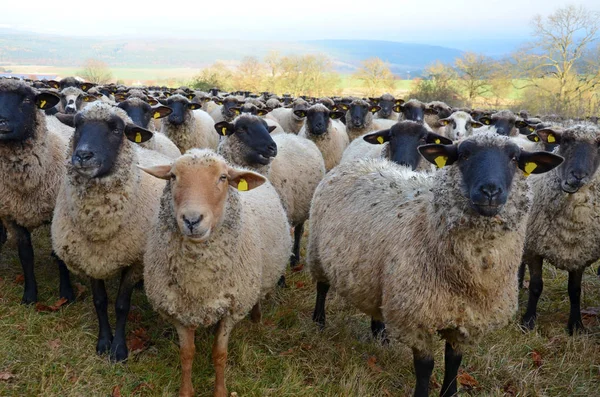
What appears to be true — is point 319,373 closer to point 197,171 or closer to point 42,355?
point 197,171

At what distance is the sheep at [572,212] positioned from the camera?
4.15 m

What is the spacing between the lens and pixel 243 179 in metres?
3.18

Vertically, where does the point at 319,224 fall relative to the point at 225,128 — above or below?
below

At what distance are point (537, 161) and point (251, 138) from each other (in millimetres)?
3297

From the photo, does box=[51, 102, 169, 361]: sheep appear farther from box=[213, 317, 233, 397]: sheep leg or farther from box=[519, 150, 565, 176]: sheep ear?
box=[519, 150, 565, 176]: sheep ear

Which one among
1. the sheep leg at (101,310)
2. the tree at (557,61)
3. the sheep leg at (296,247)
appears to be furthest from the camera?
the tree at (557,61)

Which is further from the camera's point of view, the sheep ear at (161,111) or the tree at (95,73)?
the tree at (95,73)

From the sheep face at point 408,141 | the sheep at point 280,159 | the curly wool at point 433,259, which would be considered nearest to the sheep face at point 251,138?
the sheep at point 280,159

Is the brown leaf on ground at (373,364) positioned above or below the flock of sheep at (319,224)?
below

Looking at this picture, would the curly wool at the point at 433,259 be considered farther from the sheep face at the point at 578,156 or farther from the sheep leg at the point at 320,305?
the sheep face at the point at 578,156

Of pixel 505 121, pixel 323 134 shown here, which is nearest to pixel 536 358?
pixel 323 134

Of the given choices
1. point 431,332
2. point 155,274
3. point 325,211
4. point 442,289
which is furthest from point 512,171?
point 155,274

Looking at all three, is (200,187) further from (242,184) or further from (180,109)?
(180,109)

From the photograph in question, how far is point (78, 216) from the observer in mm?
3619
